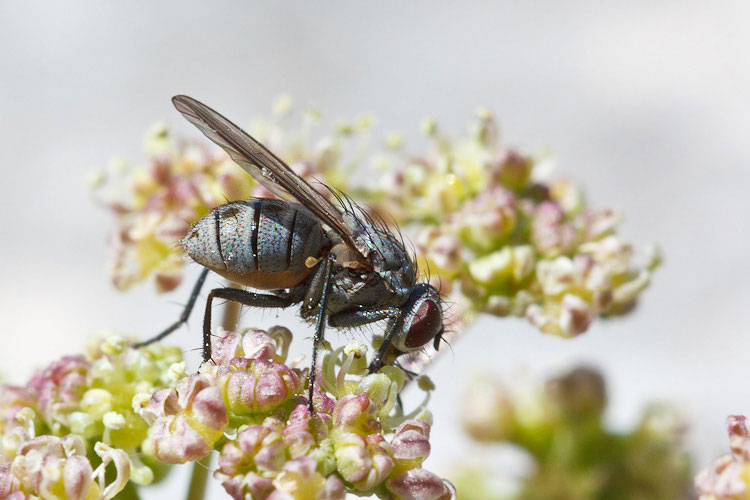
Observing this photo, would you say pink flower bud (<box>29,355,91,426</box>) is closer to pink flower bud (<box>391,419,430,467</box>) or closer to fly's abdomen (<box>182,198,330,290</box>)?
fly's abdomen (<box>182,198,330,290</box>)

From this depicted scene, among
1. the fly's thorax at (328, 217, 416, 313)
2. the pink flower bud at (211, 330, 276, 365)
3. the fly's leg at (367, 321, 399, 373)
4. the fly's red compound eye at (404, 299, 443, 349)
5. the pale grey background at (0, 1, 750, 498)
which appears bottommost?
the pink flower bud at (211, 330, 276, 365)

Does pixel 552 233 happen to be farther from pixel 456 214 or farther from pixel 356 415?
pixel 356 415

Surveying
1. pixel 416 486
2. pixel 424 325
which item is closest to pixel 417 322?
pixel 424 325

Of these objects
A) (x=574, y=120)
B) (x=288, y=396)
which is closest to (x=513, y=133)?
(x=574, y=120)

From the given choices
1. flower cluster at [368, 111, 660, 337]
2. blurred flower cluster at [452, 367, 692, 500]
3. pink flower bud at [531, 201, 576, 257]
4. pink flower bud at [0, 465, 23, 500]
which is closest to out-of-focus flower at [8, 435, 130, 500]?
pink flower bud at [0, 465, 23, 500]

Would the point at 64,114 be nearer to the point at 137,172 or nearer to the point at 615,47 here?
the point at 137,172

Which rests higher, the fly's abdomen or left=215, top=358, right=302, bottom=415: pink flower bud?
the fly's abdomen
